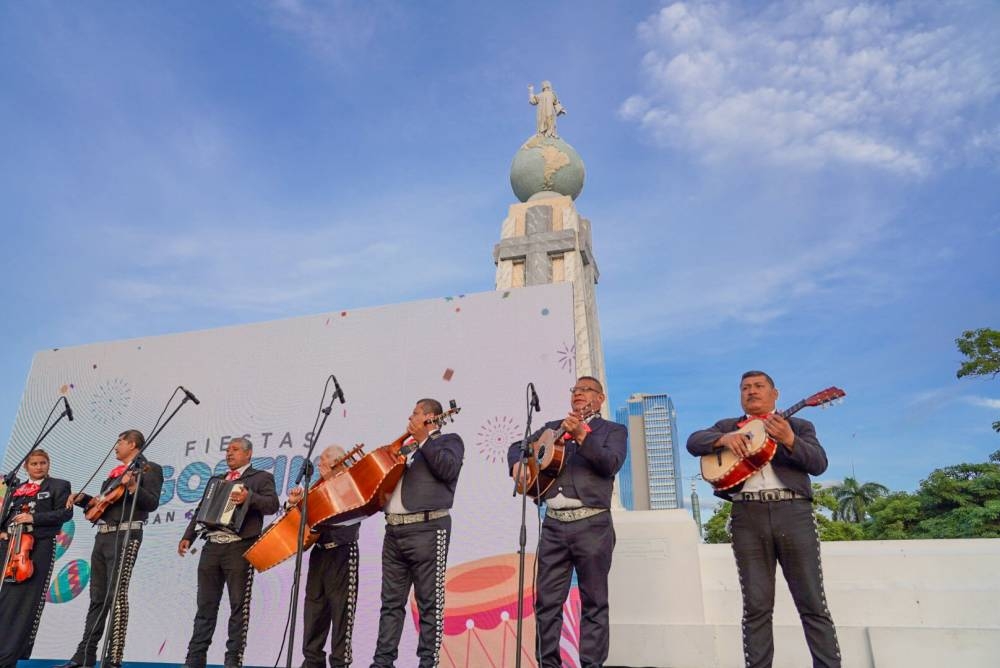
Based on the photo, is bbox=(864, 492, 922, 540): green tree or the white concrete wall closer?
the white concrete wall

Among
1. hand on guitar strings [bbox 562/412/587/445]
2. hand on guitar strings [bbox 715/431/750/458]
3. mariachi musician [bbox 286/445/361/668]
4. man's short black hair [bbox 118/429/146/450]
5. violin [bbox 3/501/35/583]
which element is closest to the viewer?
hand on guitar strings [bbox 715/431/750/458]

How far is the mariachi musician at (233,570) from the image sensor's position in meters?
3.97

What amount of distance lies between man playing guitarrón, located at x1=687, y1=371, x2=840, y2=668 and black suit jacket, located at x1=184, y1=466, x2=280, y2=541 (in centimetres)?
285

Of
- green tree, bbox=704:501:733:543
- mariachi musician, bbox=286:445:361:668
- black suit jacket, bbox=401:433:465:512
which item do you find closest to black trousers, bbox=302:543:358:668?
mariachi musician, bbox=286:445:361:668

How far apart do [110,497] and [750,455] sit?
4.02m

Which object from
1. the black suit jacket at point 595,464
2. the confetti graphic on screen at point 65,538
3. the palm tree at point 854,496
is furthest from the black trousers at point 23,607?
the palm tree at point 854,496

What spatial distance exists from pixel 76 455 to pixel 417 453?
4.94 meters

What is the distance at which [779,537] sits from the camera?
2.86m

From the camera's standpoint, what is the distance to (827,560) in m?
4.39

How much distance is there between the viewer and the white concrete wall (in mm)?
3809

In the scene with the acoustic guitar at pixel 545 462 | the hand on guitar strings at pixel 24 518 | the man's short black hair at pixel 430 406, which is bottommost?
the hand on guitar strings at pixel 24 518

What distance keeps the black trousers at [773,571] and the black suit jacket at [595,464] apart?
2.12 feet

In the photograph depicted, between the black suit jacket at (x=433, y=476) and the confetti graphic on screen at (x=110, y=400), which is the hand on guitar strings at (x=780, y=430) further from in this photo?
the confetti graphic on screen at (x=110, y=400)

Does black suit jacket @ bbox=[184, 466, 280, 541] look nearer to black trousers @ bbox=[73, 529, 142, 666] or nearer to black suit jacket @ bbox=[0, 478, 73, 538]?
black trousers @ bbox=[73, 529, 142, 666]
